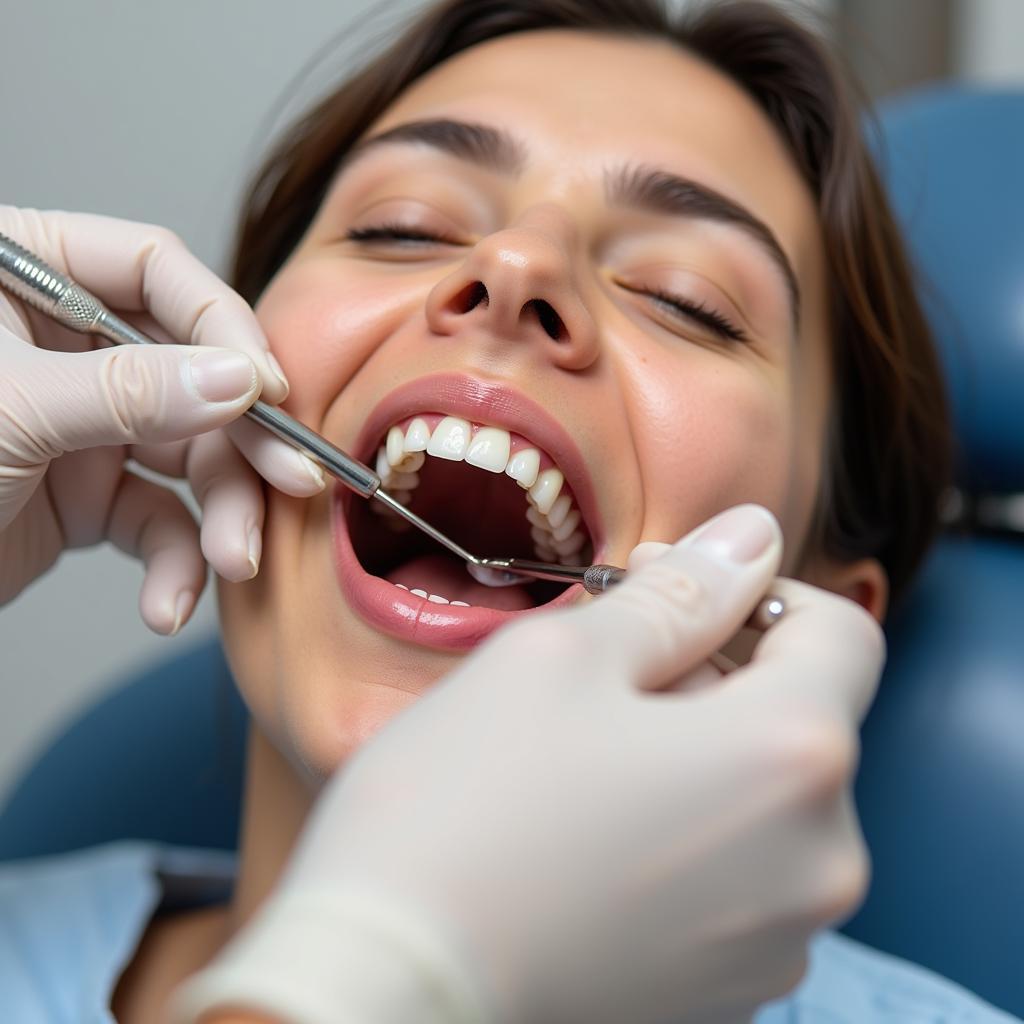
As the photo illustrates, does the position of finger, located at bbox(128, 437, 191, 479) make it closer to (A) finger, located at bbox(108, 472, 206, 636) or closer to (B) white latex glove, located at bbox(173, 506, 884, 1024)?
(A) finger, located at bbox(108, 472, 206, 636)

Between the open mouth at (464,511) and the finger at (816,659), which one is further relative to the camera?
the open mouth at (464,511)

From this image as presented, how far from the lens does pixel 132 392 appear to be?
0.92 metres

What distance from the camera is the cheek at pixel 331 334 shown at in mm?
1005

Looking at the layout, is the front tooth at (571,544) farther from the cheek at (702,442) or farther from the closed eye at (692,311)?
the closed eye at (692,311)

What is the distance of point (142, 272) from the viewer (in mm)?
1097

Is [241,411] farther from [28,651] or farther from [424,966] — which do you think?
[28,651]

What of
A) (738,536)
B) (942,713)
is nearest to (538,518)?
(738,536)

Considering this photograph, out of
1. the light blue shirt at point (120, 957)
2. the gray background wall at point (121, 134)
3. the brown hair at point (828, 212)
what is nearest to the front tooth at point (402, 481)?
the brown hair at point (828, 212)

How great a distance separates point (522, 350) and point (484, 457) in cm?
10

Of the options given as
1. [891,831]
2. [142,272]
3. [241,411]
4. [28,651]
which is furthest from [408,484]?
[28,651]

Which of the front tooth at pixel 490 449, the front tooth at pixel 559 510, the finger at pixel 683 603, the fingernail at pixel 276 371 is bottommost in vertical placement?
the front tooth at pixel 559 510

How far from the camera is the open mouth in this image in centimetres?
94

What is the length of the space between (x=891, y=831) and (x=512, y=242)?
880mm

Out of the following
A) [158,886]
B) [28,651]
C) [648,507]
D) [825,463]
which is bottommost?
[28,651]
